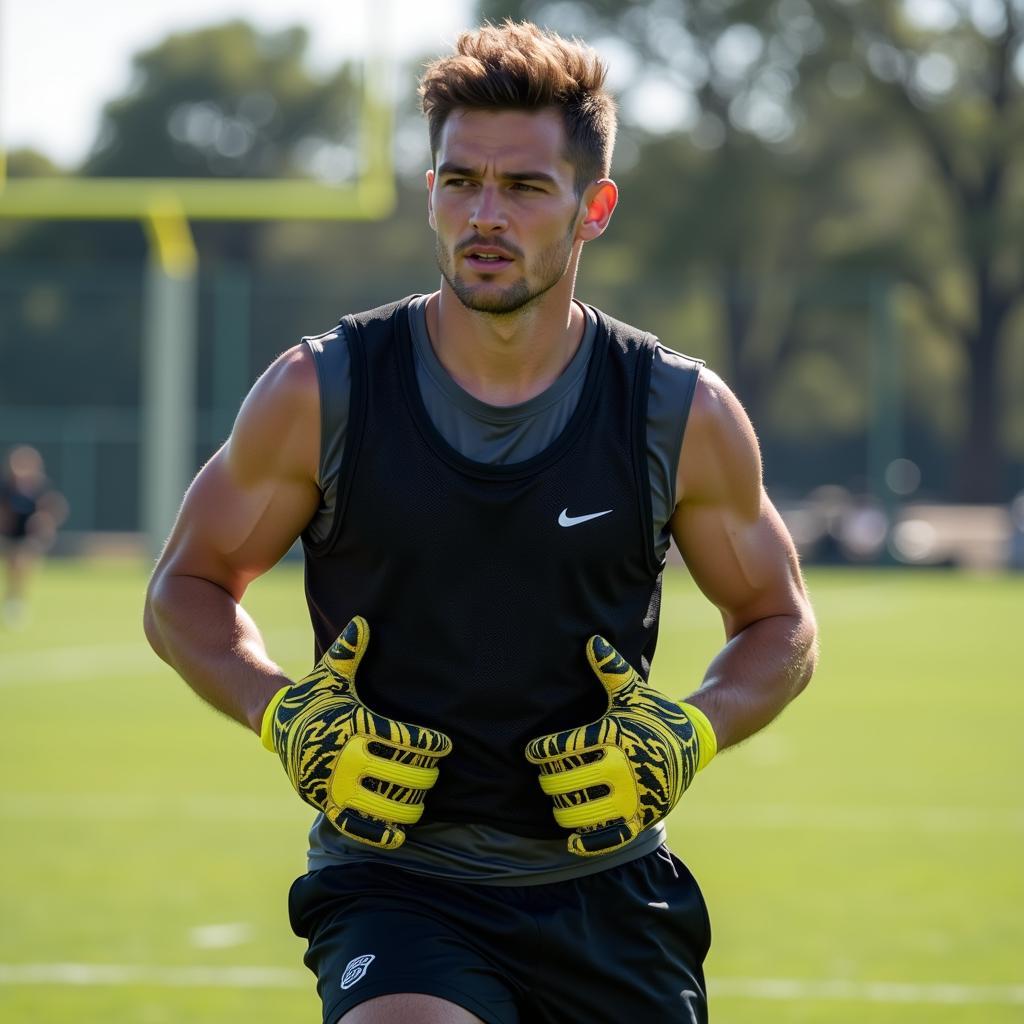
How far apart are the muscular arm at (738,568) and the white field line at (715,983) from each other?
2756 mm

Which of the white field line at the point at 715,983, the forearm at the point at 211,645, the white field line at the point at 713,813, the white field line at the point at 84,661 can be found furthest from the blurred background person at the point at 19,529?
the forearm at the point at 211,645

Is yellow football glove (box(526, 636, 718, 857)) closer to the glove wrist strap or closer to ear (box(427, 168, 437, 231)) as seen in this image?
the glove wrist strap

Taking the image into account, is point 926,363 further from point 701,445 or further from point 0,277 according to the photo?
point 701,445

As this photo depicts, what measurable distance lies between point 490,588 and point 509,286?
542 millimetres

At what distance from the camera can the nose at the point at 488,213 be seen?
12.0 feet

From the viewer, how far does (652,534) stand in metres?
3.77

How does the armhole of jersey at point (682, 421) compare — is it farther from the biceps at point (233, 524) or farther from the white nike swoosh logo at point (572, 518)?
the biceps at point (233, 524)

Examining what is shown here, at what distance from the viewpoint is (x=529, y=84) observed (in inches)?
147

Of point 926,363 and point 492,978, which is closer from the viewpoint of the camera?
point 492,978

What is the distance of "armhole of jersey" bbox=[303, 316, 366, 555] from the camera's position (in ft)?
12.1

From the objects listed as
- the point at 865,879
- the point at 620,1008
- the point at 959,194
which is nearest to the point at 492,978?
the point at 620,1008

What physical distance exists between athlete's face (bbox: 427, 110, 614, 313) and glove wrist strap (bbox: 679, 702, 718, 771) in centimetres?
80

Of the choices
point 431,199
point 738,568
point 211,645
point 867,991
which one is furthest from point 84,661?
point 431,199

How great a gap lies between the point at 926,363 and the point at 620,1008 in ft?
186
